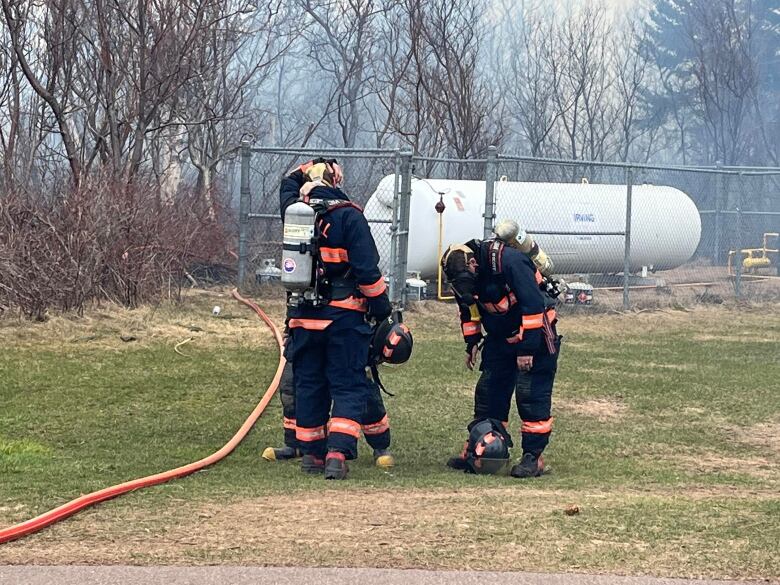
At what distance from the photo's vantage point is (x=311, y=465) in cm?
672

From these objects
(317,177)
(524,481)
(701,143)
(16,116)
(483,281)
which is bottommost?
(524,481)

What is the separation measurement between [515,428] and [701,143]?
39.6 m

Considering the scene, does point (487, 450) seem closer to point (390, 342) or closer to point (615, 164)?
point (390, 342)

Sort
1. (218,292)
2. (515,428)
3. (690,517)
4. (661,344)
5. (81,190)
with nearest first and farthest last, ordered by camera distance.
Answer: (690,517)
(515,428)
(81,190)
(661,344)
(218,292)

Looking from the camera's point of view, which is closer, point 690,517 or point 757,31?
point 690,517

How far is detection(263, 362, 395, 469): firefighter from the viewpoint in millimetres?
7027

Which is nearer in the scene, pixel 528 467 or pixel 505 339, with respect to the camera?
pixel 528 467

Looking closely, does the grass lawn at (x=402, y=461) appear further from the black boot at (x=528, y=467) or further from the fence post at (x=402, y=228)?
the fence post at (x=402, y=228)

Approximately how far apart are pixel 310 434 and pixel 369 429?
0.48 meters

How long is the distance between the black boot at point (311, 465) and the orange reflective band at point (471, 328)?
1.28 m

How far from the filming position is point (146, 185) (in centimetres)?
1366

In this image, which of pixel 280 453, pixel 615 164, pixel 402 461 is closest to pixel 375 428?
pixel 402 461

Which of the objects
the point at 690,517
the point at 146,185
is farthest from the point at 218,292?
the point at 690,517

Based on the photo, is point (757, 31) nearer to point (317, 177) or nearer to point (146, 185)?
point (146, 185)
